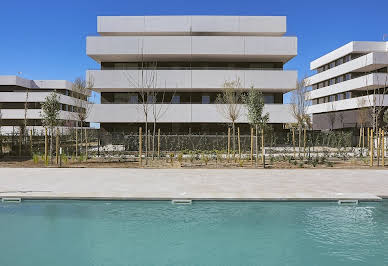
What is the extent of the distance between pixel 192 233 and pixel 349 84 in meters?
45.1

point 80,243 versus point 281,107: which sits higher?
point 281,107

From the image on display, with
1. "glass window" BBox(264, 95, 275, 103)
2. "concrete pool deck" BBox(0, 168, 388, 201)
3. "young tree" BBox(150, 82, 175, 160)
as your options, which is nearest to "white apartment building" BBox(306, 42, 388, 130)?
"glass window" BBox(264, 95, 275, 103)

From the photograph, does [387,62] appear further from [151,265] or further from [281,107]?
[151,265]

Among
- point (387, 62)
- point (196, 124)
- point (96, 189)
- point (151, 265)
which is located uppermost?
point (387, 62)

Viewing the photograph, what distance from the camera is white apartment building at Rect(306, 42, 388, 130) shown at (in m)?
39.6

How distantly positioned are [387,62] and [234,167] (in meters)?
33.1

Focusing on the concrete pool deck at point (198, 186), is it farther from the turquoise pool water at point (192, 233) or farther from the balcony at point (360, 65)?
the balcony at point (360, 65)

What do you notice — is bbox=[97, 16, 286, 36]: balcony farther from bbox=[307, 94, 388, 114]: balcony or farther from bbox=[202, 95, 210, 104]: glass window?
bbox=[307, 94, 388, 114]: balcony

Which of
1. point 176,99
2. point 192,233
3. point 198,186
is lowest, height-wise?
point 192,233

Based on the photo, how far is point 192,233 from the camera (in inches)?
277

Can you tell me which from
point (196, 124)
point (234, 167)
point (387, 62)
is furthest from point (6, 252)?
point (387, 62)

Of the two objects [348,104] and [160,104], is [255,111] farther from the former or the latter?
[348,104]

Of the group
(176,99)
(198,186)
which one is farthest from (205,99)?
(198,186)

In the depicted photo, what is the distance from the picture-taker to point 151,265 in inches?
220
